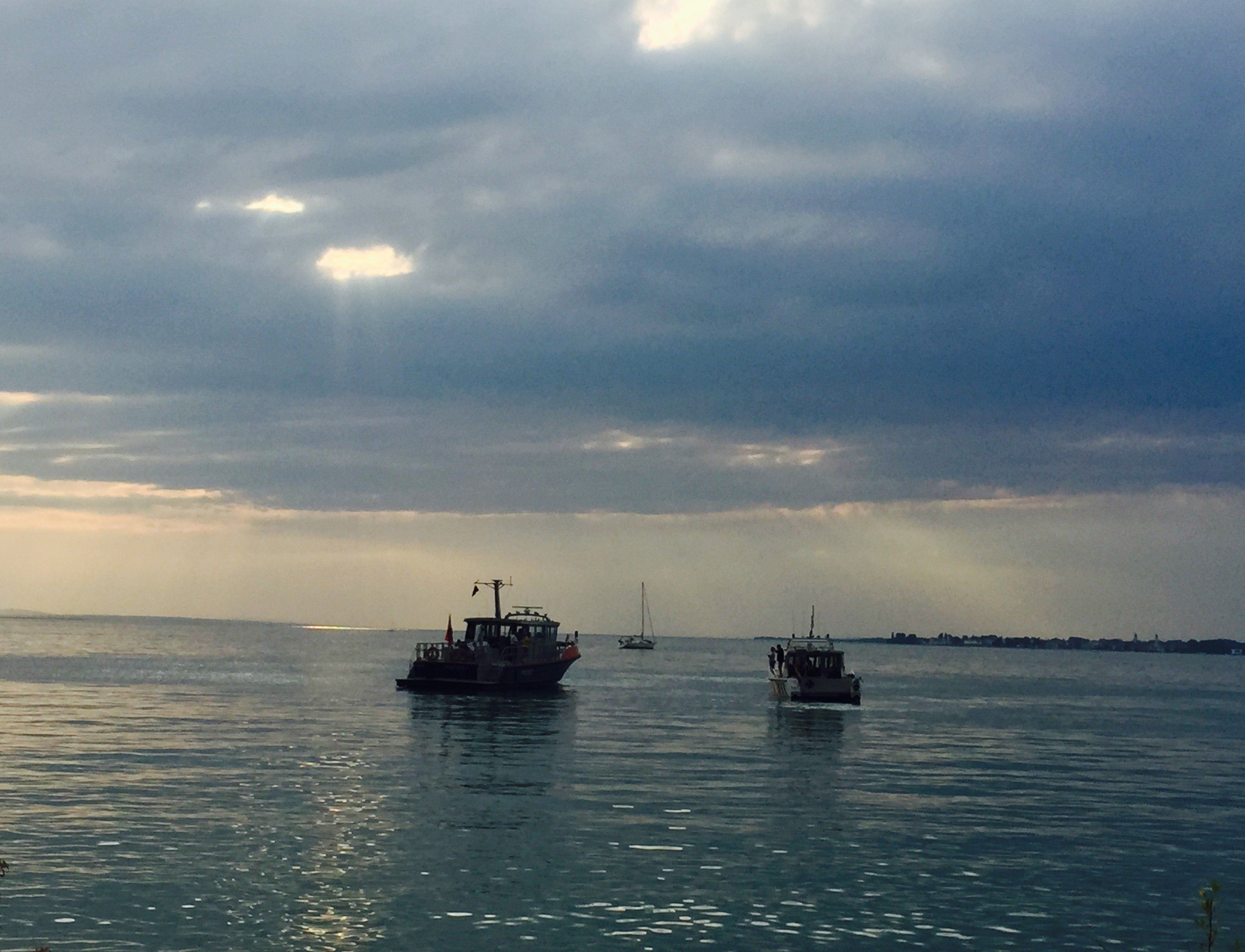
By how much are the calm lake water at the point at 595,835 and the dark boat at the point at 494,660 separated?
20901mm

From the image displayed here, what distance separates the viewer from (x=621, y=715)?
283 ft

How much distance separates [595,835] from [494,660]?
66901 mm

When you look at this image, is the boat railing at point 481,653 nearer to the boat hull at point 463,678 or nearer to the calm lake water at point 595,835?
the boat hull at point 463,678

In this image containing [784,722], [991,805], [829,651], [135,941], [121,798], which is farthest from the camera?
[829,651]

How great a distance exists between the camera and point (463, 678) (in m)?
101

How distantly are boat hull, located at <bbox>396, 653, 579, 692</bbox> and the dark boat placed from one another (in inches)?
1.7

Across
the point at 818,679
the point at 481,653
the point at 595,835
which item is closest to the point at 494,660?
the point at 481,653

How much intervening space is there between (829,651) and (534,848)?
68.2 meters

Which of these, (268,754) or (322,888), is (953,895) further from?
(268,754)

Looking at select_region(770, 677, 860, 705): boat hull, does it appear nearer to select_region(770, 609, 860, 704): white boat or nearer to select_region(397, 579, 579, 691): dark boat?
select_region(770, 609, 860, 704): white boat

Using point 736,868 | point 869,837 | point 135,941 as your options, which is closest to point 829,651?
point 869,837

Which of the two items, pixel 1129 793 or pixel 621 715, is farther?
pixel 621 715

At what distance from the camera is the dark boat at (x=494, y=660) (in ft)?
329

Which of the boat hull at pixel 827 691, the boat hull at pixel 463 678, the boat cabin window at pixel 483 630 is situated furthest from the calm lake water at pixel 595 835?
the boat cabin window at pixel 483 630
